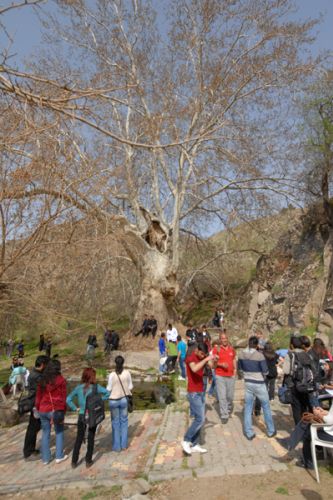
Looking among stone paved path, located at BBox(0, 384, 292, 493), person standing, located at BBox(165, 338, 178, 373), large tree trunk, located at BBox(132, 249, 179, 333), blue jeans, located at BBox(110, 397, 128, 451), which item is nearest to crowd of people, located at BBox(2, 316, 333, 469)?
blue jeans, located at BBox(110, 397, 128, 451)

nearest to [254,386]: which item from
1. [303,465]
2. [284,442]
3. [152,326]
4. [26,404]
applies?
[284,442]

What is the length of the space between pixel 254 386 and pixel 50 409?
343 cm

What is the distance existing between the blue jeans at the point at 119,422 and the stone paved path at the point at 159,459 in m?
0.15

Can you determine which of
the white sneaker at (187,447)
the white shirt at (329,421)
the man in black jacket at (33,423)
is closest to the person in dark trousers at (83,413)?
the man in black jacket at (33,423)

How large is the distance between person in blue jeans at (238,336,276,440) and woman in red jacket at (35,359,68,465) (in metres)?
3.09

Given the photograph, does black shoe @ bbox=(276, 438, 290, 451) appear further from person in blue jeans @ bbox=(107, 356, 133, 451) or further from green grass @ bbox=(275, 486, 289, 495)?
person in blue jeans @ bbox=(107, 356, 133, 451)

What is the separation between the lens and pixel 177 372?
13.5m

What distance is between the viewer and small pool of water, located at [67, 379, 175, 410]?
10.3 meters

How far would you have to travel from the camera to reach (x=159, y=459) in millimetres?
5473

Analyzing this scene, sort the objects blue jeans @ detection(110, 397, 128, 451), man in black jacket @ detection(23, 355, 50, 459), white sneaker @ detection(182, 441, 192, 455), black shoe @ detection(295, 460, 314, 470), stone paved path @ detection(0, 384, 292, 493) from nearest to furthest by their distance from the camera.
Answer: black shoe @ detection(295, 460, 314, 470) < stone paved path @ detection(0, 384, 292, 493) < white sneaker @ detection(182, 441, 192, 455) < blue jeans @ detection(110, 397, 128, 451) < man in black jacket @ detection(23, 355, 50, 459)

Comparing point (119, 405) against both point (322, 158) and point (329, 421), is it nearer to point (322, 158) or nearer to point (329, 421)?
point (329, 421)

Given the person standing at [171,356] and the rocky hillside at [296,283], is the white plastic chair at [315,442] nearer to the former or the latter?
the person standing at [171,356]

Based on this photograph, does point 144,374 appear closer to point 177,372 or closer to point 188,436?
point 177,372

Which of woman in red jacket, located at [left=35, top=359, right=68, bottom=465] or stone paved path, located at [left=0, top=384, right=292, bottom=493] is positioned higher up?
woman in red jacket, located at [left=35, top=359, right=68, bottom=465]
